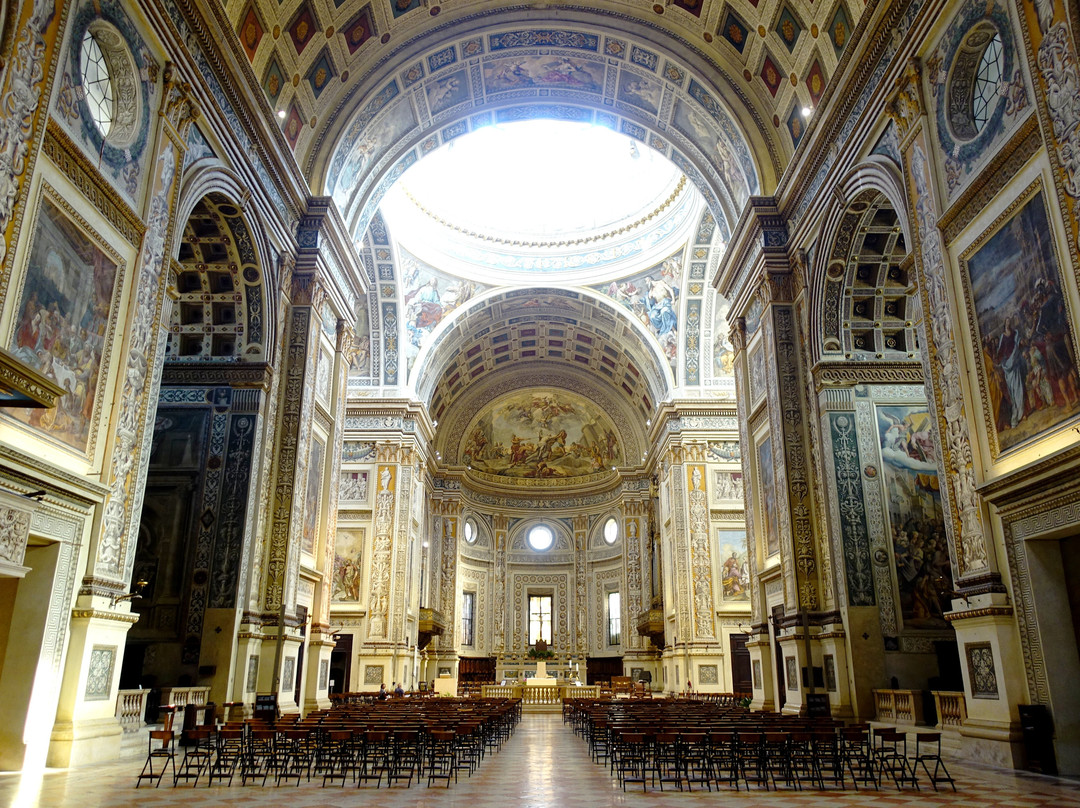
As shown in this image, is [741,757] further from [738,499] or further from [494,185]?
[494,185]

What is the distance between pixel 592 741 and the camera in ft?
40.8

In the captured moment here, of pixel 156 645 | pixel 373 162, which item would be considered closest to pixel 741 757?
pixel 156 645

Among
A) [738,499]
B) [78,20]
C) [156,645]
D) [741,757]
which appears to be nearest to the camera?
[741,757]

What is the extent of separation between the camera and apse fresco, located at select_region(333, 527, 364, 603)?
27469 millimetres

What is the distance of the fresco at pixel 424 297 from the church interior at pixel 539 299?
128 millimetres

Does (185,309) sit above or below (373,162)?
below

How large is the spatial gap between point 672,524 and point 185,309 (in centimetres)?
1968

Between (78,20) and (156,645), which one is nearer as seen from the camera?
(78,20)

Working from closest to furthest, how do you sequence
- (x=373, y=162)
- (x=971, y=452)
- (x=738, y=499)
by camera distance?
1. (x=971, y=452)
2. (x=373, y=162)
3. (x=738, y=499)

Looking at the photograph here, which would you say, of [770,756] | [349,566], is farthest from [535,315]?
[770,756]

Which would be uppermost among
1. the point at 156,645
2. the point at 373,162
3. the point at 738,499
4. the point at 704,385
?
the point at 373,162

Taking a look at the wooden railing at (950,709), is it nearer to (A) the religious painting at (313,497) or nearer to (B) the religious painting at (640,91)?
(A) the religious painting at (313,497)

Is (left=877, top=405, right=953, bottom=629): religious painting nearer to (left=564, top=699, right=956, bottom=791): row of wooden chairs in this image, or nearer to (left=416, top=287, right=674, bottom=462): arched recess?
(left=564, top=699, right=956, bottom=791): row of wooden chairs

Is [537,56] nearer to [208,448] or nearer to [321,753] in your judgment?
[208,448]
